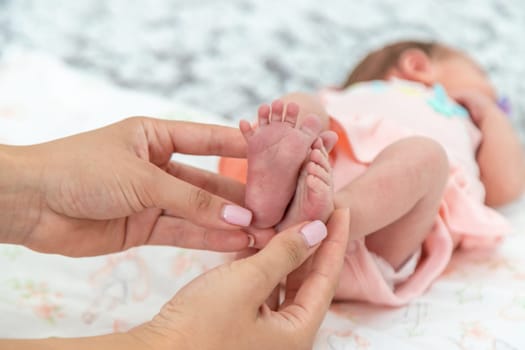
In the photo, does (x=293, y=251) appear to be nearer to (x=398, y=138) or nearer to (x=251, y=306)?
(x=251, y=306)

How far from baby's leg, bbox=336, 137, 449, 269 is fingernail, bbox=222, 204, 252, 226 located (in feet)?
0.45

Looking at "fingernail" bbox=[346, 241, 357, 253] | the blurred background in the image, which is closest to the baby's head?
the blurred background

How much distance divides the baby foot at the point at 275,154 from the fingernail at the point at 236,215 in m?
0.02

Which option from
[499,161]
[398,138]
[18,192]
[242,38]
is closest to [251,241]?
[18,192]

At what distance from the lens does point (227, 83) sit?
1758mm

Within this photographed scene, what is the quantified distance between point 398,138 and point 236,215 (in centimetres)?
47

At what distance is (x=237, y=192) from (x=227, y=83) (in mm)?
806

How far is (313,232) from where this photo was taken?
0.82 m

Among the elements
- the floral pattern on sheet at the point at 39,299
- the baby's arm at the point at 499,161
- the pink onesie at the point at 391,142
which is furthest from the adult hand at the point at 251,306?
the baby's arm at the point at 499,161

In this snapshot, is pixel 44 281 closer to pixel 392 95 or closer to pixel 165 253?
pixel 165 253

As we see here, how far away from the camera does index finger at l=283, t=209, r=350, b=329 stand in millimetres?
788

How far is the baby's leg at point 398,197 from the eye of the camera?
0.95 metres

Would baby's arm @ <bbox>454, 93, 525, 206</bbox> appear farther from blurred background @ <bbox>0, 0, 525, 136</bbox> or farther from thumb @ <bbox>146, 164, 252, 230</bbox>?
thumb @ <bbox>146, 164, 252, 230</bbox>

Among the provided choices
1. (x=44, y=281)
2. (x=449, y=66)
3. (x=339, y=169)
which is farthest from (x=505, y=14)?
(x=44, y=281)
